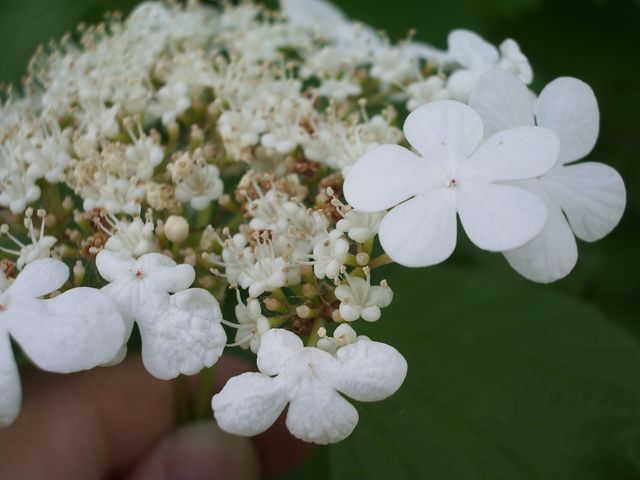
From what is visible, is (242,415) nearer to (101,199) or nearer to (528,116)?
(101,199)

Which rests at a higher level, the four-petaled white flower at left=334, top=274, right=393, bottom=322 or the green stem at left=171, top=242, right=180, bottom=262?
the green stem at left=171, top=242, right=180, bottom=262

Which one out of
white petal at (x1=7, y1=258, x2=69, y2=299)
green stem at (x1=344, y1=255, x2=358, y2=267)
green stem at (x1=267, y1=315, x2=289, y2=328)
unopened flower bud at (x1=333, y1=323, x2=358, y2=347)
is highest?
white petal at (x1=7, y1=258, x2=69, y2=299)

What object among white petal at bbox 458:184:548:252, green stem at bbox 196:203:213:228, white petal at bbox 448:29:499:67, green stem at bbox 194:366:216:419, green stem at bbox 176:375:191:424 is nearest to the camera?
white petal at bbox 458:184:548:252

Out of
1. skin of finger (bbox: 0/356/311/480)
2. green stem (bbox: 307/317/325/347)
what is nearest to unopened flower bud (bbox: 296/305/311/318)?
green stem (bbox: 307/317/325/347)

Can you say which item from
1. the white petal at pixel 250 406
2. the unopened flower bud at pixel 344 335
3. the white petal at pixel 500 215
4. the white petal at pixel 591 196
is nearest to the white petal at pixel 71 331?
the white petal at pixel 250 406

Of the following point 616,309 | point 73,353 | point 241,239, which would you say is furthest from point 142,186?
point 616,309

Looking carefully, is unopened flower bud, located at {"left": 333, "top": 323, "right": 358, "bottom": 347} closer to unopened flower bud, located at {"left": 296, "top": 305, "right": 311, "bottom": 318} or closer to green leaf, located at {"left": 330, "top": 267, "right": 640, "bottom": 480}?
unopened flower bud, located at {"left": 296, "top": 305, "right": 311, "bottom": 318}

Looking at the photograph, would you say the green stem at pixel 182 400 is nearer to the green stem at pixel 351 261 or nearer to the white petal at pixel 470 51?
the green stem at pixel 351 261
